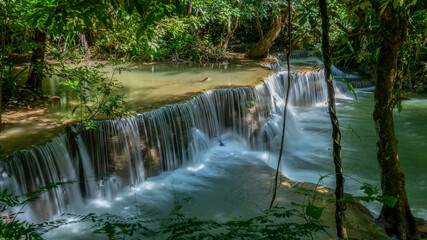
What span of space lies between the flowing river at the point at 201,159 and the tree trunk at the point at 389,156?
1.71 ft

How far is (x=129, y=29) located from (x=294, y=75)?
7.10 m

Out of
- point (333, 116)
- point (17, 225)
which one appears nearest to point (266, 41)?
point (333, 116)

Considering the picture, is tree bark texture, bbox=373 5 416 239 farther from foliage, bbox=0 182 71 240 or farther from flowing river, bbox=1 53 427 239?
foliage, bbox=0 182 71 240

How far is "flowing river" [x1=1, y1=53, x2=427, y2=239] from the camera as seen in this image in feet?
16.6

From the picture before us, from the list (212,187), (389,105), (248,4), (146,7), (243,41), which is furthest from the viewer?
(243,41)

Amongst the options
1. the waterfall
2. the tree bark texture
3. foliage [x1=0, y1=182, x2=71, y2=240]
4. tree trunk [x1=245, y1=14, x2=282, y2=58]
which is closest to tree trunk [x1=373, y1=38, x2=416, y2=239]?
the tree bark texture

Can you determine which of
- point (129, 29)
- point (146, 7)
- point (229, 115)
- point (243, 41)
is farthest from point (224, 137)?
point (243, 41)

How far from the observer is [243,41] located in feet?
59.4

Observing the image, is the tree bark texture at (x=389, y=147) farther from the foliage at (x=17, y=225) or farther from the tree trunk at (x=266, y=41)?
the tree trunk at (x=266, y=41)

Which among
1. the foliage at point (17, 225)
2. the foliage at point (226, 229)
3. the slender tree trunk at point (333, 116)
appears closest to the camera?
the slender tree trunk at point (333, 116)

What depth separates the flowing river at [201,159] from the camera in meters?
5.07

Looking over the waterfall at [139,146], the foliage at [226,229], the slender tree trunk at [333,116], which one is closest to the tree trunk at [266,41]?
the waterfall at [139,146]

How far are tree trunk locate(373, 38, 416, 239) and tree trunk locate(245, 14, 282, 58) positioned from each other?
967cm

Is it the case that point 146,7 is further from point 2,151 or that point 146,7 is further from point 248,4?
point 248,4
